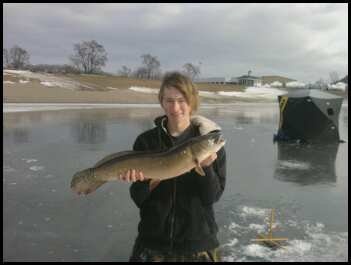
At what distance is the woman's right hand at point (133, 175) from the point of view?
2.83m

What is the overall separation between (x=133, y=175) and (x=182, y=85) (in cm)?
68

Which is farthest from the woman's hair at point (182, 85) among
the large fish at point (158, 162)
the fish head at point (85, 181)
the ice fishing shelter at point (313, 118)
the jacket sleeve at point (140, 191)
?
the ice fishing shelter at point (313, 118)

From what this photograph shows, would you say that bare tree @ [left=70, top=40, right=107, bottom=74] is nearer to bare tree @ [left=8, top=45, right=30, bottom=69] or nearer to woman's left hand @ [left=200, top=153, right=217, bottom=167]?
bare tree @ [left=8, top=45, right=30, bottom=69]

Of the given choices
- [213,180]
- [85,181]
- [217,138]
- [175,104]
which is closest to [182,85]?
[175,104]

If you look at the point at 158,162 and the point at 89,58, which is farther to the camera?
the point at 89,58

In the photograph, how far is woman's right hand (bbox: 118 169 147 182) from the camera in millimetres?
2826

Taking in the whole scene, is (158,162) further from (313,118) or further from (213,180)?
(313,118)

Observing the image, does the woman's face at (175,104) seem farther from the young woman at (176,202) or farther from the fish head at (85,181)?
the fish head at (85,181)

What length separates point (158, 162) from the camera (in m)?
A: 2.77

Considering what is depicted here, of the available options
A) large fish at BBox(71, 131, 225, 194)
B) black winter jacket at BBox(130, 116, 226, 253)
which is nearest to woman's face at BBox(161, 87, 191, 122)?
black winter jacket at BBox(130, 116, 226, 253)

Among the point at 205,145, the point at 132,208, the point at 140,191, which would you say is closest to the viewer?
the point at 205,145

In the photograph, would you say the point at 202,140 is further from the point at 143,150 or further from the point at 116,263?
the point at 116,263

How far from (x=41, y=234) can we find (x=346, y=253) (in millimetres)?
3920

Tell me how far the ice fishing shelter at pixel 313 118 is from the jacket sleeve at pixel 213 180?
1370cm
